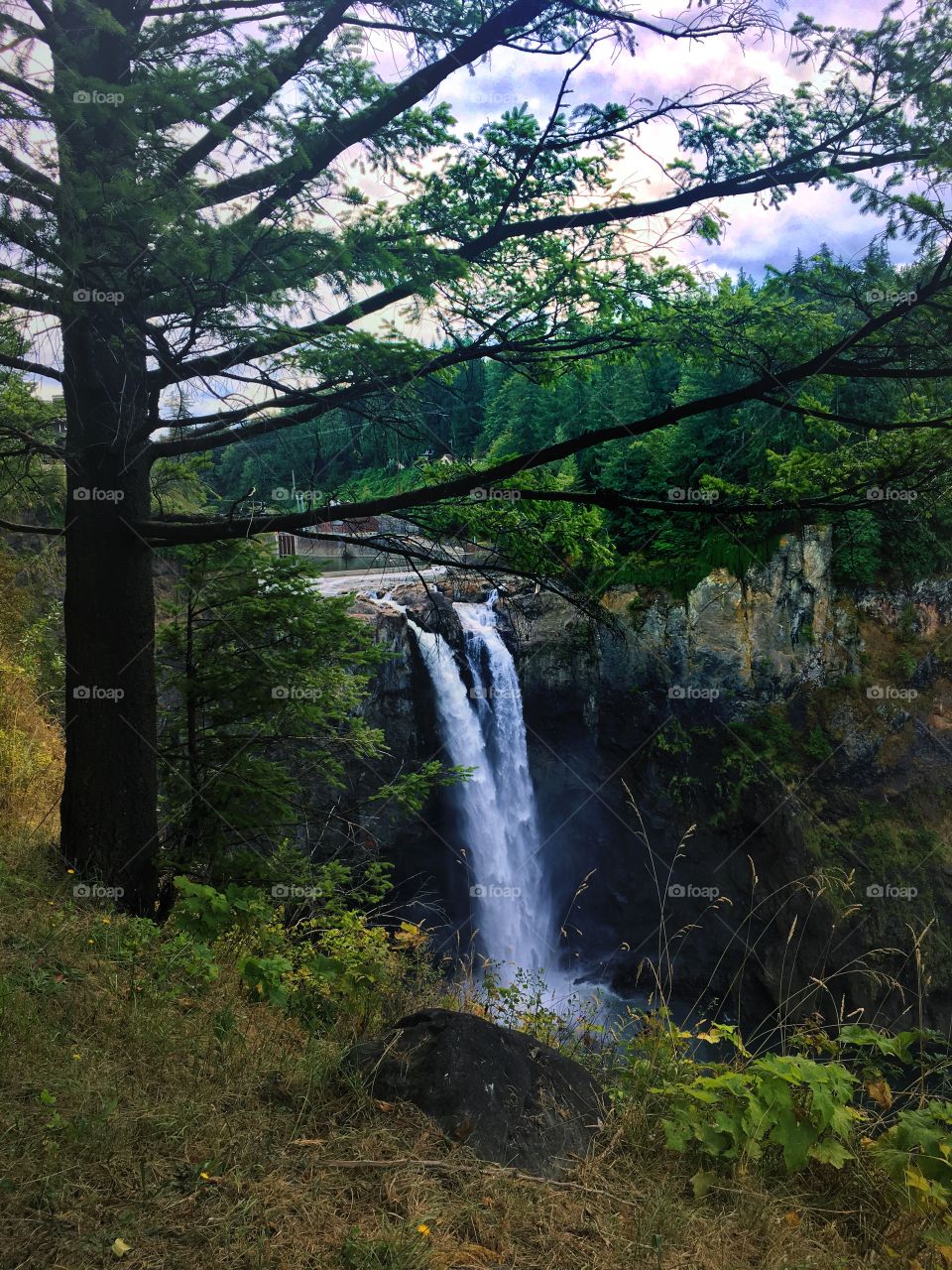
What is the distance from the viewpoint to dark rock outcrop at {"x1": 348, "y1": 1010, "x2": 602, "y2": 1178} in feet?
10.2

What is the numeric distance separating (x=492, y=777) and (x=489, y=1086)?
13.6 meters

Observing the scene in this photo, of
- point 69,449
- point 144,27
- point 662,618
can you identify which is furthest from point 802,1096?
point 662,618

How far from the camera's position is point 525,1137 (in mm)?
3143

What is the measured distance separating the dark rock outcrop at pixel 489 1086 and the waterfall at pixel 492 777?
12.4m

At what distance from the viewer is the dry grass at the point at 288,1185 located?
8.14 feet

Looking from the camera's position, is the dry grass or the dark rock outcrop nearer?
the dry grass

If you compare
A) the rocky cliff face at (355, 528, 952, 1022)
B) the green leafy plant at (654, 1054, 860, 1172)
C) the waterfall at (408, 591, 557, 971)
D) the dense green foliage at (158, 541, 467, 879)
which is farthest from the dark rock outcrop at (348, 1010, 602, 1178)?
the rocky cliff face at (355, 528, 952, 1022)

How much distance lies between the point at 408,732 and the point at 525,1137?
1341 centimetres

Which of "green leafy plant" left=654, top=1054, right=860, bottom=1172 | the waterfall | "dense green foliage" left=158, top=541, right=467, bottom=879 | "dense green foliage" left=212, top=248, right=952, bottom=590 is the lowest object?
the waterfall

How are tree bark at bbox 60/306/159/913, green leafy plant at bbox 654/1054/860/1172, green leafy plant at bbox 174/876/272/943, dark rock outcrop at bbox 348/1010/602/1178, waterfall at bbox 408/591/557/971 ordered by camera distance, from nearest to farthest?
green leafy plant at bbox 654/1054/860/1172, dark rock outcrop at bbox 348/1010/602/1178, green leafy plant at bbox 174/876/272/943, tree bark at bbox 60/306/159/913, waterfall at bbox 408/591/557/971

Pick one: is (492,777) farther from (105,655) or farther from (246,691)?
(105,655)

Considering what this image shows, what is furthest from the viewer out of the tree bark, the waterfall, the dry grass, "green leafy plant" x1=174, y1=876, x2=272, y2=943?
the waterfall

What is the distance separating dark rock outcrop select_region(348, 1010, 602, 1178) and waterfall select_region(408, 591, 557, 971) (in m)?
12.4

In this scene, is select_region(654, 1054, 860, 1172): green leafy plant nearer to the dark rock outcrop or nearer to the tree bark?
the dark rock outcrop
